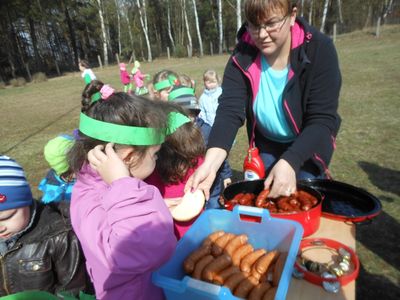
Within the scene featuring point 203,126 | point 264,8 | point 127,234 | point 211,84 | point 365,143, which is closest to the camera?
point 127,234

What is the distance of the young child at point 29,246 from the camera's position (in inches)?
68.1

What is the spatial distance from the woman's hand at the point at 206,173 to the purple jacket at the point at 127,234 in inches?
16.5

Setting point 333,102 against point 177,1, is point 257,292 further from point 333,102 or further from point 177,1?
point 177,1

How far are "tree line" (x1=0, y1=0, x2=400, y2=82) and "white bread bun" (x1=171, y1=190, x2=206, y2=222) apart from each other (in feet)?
88.5

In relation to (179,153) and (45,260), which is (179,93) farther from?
(45,260)

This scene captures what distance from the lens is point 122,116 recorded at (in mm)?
1478

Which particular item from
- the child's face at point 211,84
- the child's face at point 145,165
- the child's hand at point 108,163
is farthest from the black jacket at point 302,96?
the child's face at point 211,84

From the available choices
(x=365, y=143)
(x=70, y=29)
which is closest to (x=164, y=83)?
(x=365, y=143)

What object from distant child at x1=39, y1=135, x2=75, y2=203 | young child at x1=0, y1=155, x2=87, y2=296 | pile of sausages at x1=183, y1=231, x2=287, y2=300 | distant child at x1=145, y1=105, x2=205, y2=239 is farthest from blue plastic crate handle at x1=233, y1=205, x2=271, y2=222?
distant child at x1=39, y1=135, x2=75, y2=203

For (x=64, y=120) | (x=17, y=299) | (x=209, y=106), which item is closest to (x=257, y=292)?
(x=17, y=299)

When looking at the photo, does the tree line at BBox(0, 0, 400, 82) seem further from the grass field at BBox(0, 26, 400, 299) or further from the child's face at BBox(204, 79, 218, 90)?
the child's face at BBox(204, 79, 218, 90)

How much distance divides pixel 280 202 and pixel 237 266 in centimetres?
49

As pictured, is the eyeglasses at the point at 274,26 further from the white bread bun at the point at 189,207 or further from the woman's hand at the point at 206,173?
the white bread bun at the point at 189,207

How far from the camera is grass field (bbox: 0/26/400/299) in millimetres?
2795
